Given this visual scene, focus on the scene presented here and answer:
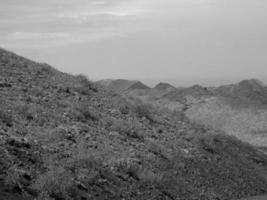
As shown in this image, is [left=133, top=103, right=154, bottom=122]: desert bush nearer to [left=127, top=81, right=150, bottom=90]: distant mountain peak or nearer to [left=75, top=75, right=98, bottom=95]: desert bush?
[left=75, top=75, right=98, bottom=95]: desert bush

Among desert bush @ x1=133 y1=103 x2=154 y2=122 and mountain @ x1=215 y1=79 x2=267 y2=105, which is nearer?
desert bush @ x1=133 y1=103 x2=154 y2=122

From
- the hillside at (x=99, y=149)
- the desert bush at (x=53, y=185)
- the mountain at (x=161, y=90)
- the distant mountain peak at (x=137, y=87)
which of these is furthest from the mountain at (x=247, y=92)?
the desert bush at (x=53, y=185)

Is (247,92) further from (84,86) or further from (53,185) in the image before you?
(53,185)

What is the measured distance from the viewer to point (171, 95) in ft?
199

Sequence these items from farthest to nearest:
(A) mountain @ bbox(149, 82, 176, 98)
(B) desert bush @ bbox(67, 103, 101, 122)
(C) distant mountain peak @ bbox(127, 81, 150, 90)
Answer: (C) distant mountain peak @ bbox(127, 81, 150, 90) < (A) mountain @ bbox(149, 82, 176, 98) < (B) desert bush @ bbox(67, 103, 101, 122)

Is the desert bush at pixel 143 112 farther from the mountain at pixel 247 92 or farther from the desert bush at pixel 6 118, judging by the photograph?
the mountain at pixel 247 92

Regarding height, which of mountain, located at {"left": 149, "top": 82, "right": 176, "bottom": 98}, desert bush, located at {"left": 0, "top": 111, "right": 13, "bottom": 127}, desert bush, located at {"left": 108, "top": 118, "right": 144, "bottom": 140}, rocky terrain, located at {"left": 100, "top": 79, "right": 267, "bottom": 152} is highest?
desert bush, located at {"left": 0, "top": 111, "right": 13, "bottom": 127}

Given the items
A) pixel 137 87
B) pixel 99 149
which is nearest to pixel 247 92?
pixel 137 87

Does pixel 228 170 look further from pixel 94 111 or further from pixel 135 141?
pixel 94 111

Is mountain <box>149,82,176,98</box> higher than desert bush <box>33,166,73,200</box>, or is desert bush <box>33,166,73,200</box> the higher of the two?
desert bush <box>33,166,73,200</box>

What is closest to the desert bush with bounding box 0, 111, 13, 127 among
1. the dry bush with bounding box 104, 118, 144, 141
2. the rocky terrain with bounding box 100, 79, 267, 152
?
the dry bush with bounding box 104, 118, 144, 141

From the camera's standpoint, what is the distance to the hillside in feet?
47.2

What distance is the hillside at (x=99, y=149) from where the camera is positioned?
14375 millimetres

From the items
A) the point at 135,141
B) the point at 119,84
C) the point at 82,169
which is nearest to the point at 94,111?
the point at 135,141
